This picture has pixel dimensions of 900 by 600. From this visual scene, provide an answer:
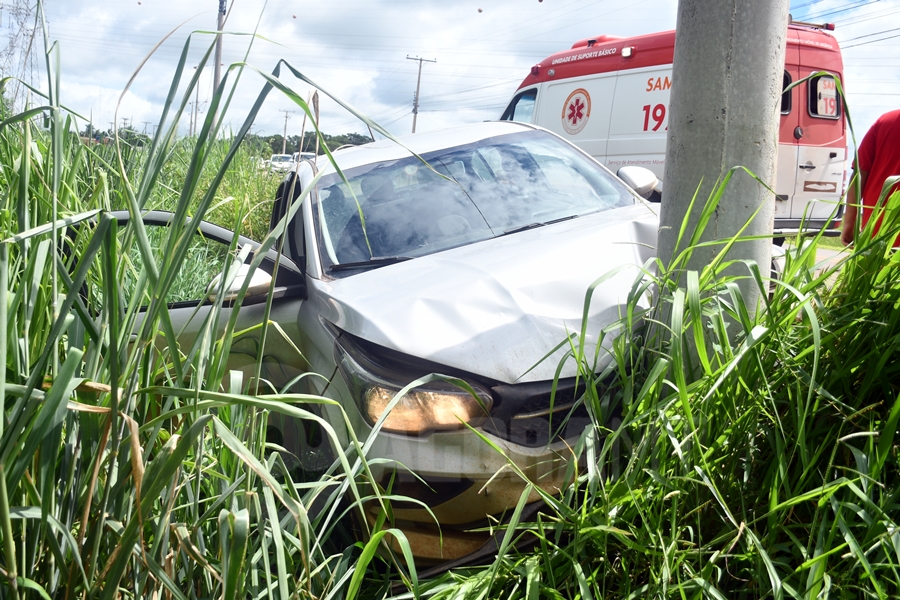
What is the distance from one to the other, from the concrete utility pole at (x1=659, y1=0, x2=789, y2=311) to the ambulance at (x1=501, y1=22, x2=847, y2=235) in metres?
6.19

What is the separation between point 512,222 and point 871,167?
167 centimetres

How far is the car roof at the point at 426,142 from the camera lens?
136 inches

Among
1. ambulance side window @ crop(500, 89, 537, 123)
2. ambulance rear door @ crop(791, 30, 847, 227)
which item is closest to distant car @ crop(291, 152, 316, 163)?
ambulance rear door @ crop(791, 30, 847, 227)

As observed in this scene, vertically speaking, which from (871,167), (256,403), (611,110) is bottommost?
(256,403)

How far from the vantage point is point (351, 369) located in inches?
80.2

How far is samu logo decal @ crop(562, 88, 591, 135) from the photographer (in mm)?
10047

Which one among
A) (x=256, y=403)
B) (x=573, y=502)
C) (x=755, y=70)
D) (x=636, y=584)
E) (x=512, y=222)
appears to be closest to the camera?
(x=256, y=403)

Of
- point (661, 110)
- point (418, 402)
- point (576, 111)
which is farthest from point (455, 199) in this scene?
point (576, 111)

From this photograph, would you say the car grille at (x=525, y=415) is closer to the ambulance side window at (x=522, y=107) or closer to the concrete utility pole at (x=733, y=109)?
the concrete utility pole at (x=733, y=109)

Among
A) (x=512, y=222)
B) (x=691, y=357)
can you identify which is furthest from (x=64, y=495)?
(x=512, y=222)

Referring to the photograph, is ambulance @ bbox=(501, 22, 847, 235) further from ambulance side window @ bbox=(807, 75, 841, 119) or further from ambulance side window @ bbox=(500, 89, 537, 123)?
ambulance side window @ bbox=(500, 89, 537, 123)

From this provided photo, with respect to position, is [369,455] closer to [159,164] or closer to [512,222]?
[159,164]

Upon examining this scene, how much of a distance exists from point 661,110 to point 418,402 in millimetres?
7899

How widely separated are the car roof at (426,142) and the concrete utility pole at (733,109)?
65.3 inches
